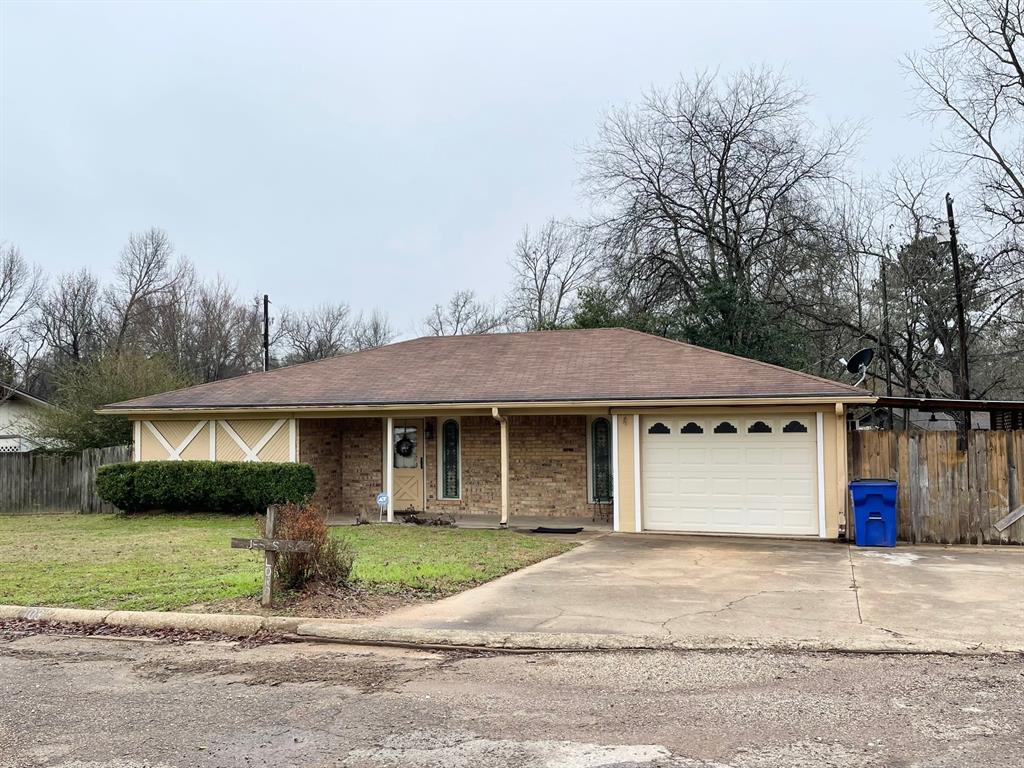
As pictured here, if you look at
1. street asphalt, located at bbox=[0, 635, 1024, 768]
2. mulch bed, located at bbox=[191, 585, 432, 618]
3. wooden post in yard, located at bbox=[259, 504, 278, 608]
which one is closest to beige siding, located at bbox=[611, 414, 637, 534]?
mulch bed, located at bbox=[191, 585, 432, 618]

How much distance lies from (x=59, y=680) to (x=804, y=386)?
1154cm

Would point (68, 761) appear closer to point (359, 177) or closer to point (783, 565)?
point (783, 565)

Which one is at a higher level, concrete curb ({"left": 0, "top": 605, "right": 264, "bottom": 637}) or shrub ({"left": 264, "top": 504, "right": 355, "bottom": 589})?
shrub ({"left": 264, "top": 504, "right": 355, "bottom": 589})

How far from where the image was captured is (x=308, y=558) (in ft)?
27.2

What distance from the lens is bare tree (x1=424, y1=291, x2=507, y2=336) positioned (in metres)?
54.1

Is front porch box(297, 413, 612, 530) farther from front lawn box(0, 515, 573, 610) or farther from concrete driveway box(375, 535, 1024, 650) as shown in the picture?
concrete driveway box(375, 535, 1024, 650)

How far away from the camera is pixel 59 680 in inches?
234

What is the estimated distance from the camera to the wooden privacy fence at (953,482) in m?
12.7

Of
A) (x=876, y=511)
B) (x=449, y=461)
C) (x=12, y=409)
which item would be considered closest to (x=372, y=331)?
(x=12, y=409)

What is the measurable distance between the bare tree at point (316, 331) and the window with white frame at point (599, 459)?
40177 mm

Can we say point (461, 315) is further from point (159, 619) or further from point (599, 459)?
point (159, 619)

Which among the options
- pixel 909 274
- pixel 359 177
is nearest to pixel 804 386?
pixel 909 274

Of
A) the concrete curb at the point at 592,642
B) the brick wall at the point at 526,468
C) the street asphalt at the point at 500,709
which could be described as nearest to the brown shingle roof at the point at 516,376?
the brick wall at the point at 526,468

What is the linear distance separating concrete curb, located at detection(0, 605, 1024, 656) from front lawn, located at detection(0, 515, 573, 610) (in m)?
0.46
